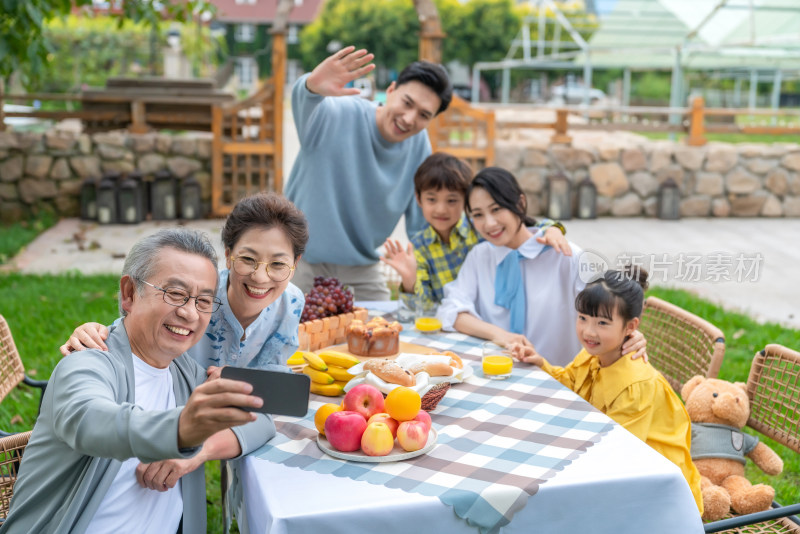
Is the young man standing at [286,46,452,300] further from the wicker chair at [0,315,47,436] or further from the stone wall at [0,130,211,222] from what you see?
the stone wall at [0,130,211,222]

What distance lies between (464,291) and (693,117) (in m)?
8.57

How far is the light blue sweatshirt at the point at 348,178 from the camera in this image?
3.72 m

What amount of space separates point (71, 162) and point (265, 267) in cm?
840

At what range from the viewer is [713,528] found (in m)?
2.23

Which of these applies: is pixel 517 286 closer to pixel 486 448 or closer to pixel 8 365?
pixel 486 448

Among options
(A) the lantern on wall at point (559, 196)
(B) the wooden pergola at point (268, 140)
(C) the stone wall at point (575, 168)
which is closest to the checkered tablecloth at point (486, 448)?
(B) the wooden pergola at point (268, 140)

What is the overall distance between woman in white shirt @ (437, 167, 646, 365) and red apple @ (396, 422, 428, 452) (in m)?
1.12

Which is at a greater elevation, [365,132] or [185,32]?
[185,32]

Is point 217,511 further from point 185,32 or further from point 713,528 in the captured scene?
point 185,32

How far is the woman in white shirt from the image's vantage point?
314cm

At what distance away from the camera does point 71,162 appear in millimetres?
9789

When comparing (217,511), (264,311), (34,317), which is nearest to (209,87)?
(34,317)

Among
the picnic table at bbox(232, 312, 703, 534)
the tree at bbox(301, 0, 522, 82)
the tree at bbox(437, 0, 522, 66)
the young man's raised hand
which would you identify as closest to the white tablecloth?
the picnic table at bbox(232, 312, 703, 534)

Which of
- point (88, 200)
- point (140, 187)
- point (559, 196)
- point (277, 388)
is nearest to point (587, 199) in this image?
point (559, 196)
